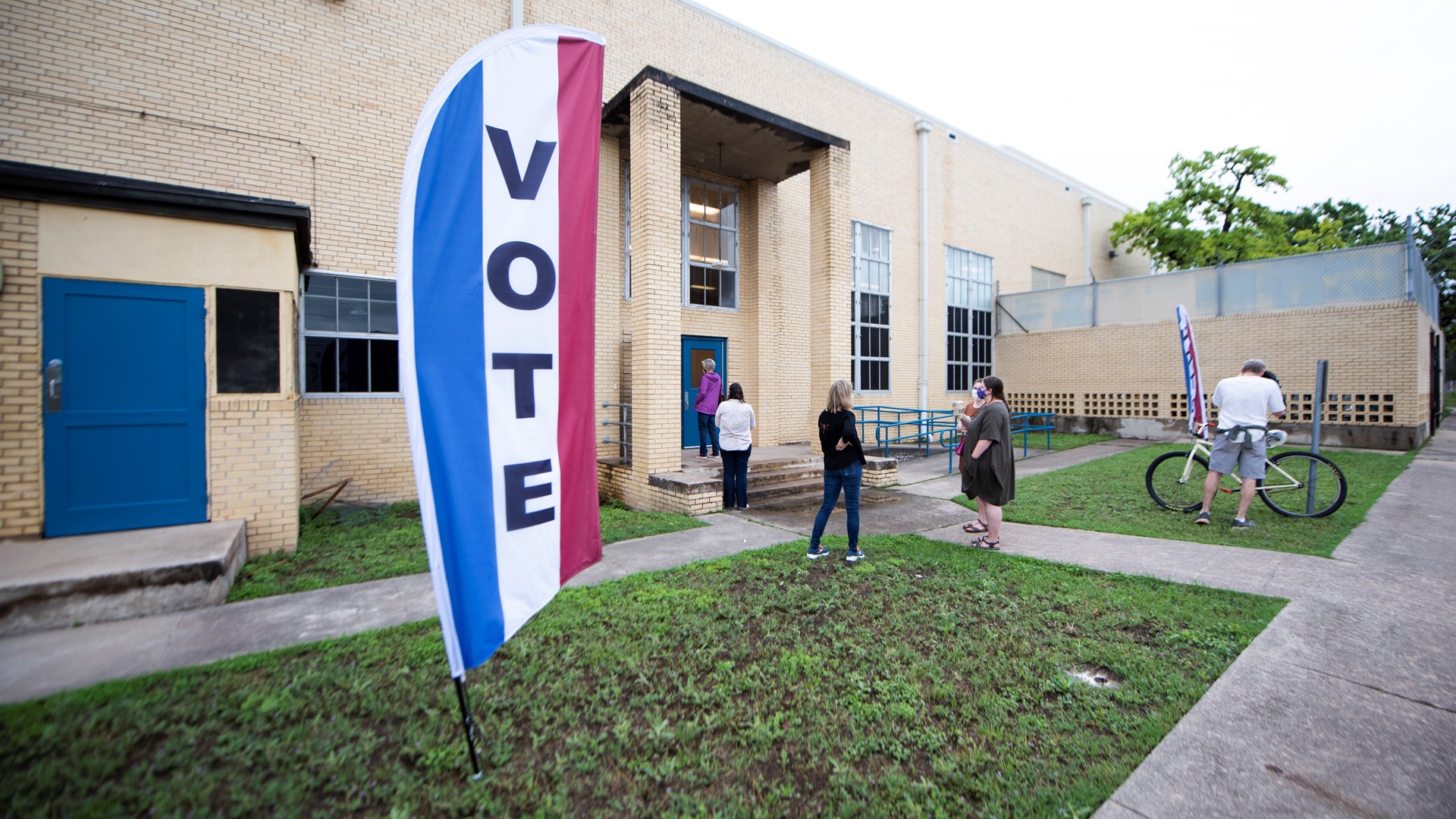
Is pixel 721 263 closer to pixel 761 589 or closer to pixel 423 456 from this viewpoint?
pixel 761 589

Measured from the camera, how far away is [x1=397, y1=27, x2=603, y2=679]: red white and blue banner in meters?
2.23

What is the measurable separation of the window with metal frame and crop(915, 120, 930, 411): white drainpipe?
13.1 meters

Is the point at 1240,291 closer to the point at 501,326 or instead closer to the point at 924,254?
the point at 924,254

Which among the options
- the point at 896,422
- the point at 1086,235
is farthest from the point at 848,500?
the point at 1086,235

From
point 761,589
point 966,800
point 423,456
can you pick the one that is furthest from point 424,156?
point 761,589

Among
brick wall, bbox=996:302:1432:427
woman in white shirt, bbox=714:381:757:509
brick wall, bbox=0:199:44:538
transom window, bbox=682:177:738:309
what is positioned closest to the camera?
brick wall, bbox=0:199:44:538

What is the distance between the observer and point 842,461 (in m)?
5.71

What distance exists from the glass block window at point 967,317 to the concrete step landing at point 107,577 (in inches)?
676

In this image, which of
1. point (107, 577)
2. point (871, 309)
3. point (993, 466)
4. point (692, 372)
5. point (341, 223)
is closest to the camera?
point (107, 577)

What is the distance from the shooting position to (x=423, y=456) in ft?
7.10

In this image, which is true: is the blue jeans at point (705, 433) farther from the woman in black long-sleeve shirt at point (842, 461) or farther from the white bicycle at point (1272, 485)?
the white bicycle at point (1272, 485)

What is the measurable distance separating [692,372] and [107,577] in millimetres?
8895

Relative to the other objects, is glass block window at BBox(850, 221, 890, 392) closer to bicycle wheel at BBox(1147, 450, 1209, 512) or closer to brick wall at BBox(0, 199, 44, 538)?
bicycle wheel at BBox(1147, 450, 1209, 512)

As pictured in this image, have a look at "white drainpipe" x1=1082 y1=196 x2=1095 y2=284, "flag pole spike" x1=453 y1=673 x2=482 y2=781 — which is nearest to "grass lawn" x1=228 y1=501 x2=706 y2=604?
"flag pole spike" x1=453 y1=673 x2=482 y2=781
